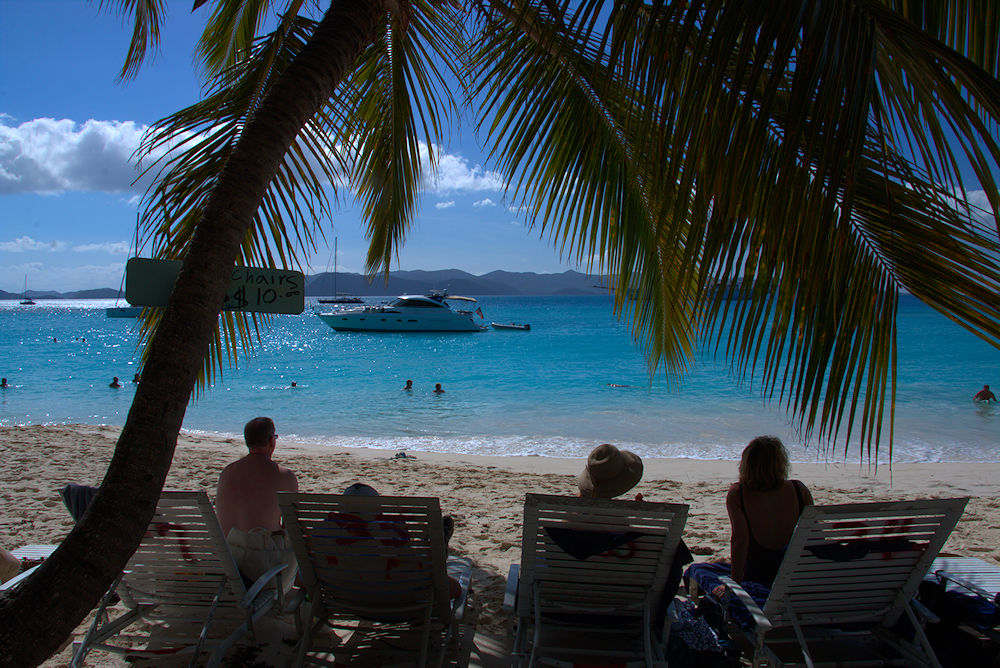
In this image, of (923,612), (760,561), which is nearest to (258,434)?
(760,561)

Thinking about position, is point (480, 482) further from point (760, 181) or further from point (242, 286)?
point (760, 181)

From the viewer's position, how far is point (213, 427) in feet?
47.6

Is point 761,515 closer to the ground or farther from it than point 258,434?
closer to the ground

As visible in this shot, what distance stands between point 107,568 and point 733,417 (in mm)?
15259

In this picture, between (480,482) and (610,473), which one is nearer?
(610,473)

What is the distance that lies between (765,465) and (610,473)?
764 mm

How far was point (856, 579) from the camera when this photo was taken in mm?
2594

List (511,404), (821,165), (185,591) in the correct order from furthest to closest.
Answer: (511,404)
(185,591)
(821,165)

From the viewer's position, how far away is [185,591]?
112 inches

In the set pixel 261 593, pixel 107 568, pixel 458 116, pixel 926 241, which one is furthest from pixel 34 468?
pixel 926 241

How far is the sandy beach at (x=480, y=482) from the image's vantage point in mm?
4828

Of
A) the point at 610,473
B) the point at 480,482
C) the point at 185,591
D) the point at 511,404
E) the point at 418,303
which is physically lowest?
the point at 511,404

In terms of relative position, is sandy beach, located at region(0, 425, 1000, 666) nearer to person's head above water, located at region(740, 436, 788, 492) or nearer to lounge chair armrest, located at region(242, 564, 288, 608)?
lounge chair armrest, located at region(242, 564, 288, 608)

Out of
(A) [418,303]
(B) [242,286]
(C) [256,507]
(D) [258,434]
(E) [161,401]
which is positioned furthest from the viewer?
(A) [418,303]
